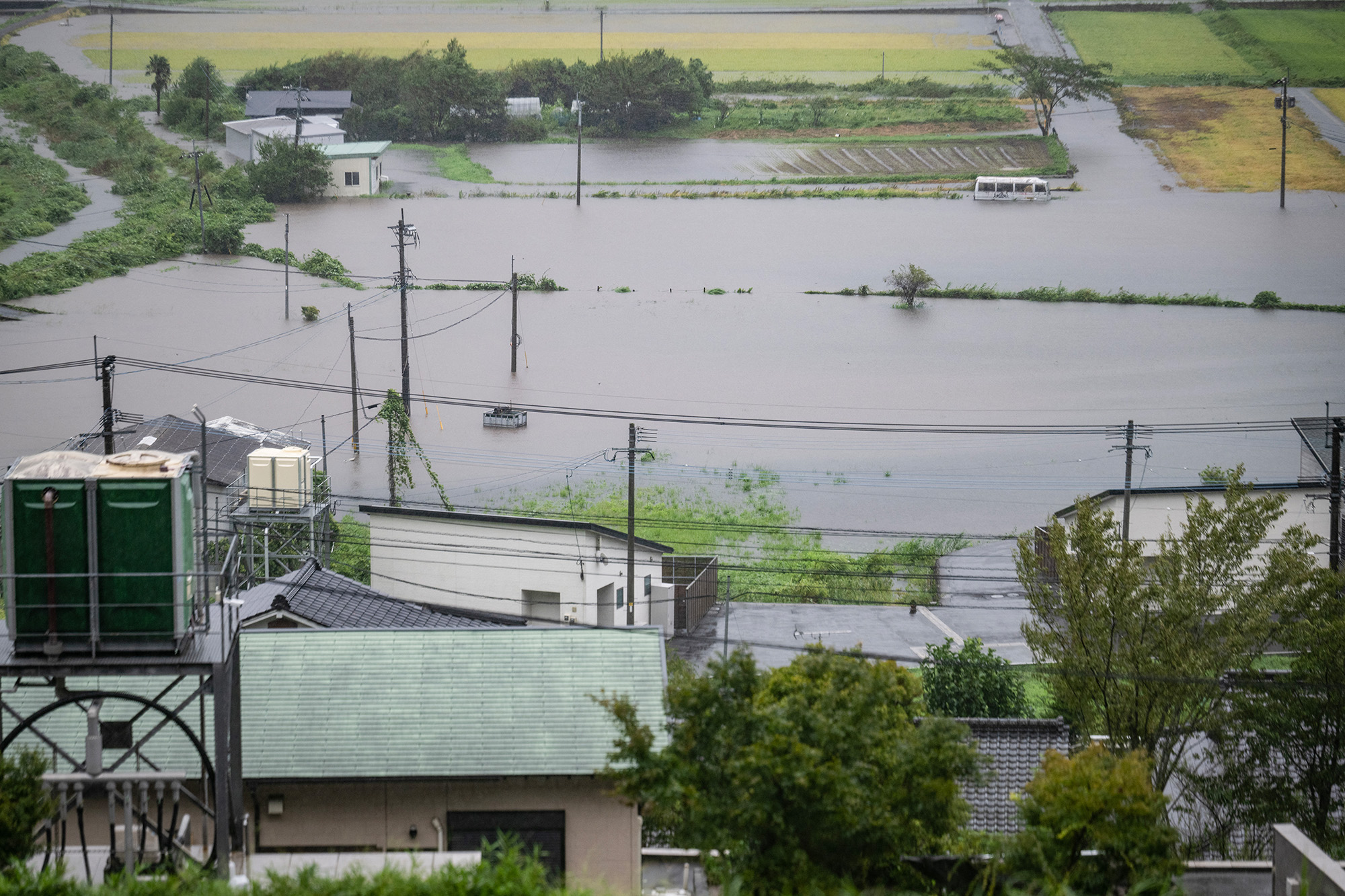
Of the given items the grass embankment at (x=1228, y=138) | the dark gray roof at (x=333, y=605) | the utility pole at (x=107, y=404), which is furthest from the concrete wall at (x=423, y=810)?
the grass embankment at (x=1228, y=138)

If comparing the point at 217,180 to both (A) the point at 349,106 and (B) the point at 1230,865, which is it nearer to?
(A) the point at 349,106

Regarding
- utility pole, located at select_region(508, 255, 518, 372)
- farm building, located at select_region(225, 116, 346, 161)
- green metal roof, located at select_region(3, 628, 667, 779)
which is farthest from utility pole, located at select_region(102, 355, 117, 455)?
farm building, located at select_region(225, 116, 346, 161)

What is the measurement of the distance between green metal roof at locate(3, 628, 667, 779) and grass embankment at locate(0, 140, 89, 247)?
34.6m

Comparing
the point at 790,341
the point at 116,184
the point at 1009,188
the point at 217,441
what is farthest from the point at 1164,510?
the point at 116,184

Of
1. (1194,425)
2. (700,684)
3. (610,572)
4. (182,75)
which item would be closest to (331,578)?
(610,572)

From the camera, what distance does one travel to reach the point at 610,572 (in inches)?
746

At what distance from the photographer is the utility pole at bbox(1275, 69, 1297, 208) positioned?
41781mm

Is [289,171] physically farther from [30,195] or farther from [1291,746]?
[1291,746]

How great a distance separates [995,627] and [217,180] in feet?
107

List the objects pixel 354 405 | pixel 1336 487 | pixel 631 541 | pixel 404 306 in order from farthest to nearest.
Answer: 1. pixel 404 306
2. pixel 354 405
3. pixel 631 541
4. pixel 1336 487

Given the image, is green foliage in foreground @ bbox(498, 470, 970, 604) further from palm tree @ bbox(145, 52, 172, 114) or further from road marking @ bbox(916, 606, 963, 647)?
palm tree @ bbox(145, 52, 172, 114)

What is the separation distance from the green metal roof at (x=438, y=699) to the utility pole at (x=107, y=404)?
26.9 feet

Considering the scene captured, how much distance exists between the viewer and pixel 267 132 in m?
42.1

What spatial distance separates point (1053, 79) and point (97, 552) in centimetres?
4483
